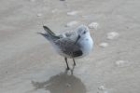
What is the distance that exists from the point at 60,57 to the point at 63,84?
0.60 m

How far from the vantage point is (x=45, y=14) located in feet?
21.6

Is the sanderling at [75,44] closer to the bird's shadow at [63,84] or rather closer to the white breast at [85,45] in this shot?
the white breast at [85,45]

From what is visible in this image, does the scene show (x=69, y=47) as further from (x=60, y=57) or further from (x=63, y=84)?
(x=60, y=57)

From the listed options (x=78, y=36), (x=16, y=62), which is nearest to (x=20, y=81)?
(x=16, y=62)

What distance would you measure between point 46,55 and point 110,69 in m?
0.91

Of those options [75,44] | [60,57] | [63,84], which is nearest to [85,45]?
[75,44]

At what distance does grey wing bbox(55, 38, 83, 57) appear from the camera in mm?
4641

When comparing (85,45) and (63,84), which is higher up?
(85,45)

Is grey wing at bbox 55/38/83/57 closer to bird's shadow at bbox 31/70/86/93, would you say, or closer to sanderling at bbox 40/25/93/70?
sanderling at bbox 40/25/93/70

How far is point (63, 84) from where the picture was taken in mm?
4719

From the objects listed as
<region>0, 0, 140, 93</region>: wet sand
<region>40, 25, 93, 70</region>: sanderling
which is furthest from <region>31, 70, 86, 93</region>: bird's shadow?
<region>40, 25, 93, 70</region>: sanderling

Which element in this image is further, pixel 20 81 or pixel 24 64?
pixel 24 64

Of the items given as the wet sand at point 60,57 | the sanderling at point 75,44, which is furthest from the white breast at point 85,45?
the wet sand at point 60,57

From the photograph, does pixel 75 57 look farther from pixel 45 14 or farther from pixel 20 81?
pixel 45 14
